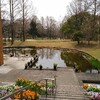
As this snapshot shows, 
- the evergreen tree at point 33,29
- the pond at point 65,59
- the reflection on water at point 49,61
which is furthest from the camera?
the evergreen tree at point 33,29

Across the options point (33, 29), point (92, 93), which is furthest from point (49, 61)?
point (33, 29)

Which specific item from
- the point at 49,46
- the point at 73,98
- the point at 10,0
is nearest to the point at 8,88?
the point at 73,98

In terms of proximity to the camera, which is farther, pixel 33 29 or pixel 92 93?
pixel 33 29

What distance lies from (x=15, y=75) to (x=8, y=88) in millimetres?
7923

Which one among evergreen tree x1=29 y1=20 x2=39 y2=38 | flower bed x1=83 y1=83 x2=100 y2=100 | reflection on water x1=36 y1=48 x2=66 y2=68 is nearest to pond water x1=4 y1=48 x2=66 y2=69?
reflection on water x1=36 y1=48 x2=66 y2=68

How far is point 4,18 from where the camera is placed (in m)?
56.4

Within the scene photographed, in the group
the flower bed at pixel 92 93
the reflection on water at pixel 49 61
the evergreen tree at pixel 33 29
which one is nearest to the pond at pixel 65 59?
the reflection on water at pixel 49 61

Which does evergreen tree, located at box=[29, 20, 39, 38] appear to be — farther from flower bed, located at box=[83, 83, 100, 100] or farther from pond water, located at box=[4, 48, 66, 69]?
flower bed, located at box=[83, 83, 100, 100]

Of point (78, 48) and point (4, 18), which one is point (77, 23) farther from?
point (4, 18)

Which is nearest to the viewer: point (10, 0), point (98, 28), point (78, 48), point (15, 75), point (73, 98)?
point (73, 98)

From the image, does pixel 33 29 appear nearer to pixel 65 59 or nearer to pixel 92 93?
pixel 65 59

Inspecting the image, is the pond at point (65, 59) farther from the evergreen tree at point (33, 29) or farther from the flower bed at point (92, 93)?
the evergreen tree at point (33, 29)

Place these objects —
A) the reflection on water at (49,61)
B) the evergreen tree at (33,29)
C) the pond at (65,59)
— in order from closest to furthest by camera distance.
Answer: the pond at (65,59) < the reflection on water at (49,61) < the evergreen tree at (33,29)

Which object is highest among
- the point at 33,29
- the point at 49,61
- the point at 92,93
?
the point at 33,29
